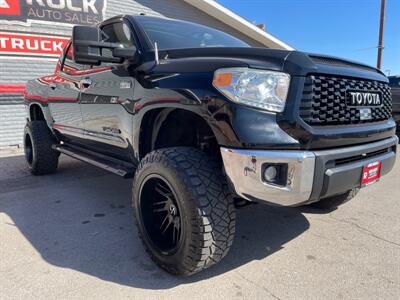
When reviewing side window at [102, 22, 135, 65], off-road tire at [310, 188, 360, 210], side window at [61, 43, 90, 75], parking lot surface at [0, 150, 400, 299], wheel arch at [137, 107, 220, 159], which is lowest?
parking lot surface at [0, 150, 400, 299]

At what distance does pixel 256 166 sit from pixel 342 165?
0.61 metres

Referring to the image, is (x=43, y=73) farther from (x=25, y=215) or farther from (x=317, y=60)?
(x=317, y=60)

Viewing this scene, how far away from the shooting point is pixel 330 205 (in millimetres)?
3465

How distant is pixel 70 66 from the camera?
431 centimetres

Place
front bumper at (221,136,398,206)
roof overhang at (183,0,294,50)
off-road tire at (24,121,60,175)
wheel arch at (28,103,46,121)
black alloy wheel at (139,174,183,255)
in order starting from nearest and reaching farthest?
front bumper at (221,136,398,206)
black alloy wheel at (139,174,183,255)
off-road tire at (24,121,60,175)
wheel arch at (28,103,46,121)
roof overhang at (183,0,294,50)

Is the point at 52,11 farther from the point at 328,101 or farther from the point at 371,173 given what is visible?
the point at 371,173

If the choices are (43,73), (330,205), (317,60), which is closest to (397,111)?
(330,205)

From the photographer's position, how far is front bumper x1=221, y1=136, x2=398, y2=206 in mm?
1910

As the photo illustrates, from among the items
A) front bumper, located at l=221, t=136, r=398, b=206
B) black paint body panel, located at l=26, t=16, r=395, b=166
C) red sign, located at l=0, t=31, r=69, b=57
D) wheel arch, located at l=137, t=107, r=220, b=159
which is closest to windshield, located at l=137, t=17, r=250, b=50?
black paint body panel, located at l=26, t=16, r=395, b=166

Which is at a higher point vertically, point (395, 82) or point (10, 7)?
point (10, 7)

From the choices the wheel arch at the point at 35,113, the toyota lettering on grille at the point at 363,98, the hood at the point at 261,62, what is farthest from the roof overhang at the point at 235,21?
the toyota lettering on grille at the point at 363,98

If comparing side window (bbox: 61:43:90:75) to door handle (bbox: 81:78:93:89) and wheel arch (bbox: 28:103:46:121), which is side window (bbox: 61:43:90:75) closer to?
door handle (bbox: 81:78:93:89)

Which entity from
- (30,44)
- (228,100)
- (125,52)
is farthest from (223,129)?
(30,44)

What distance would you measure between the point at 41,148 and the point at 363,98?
169 inches
